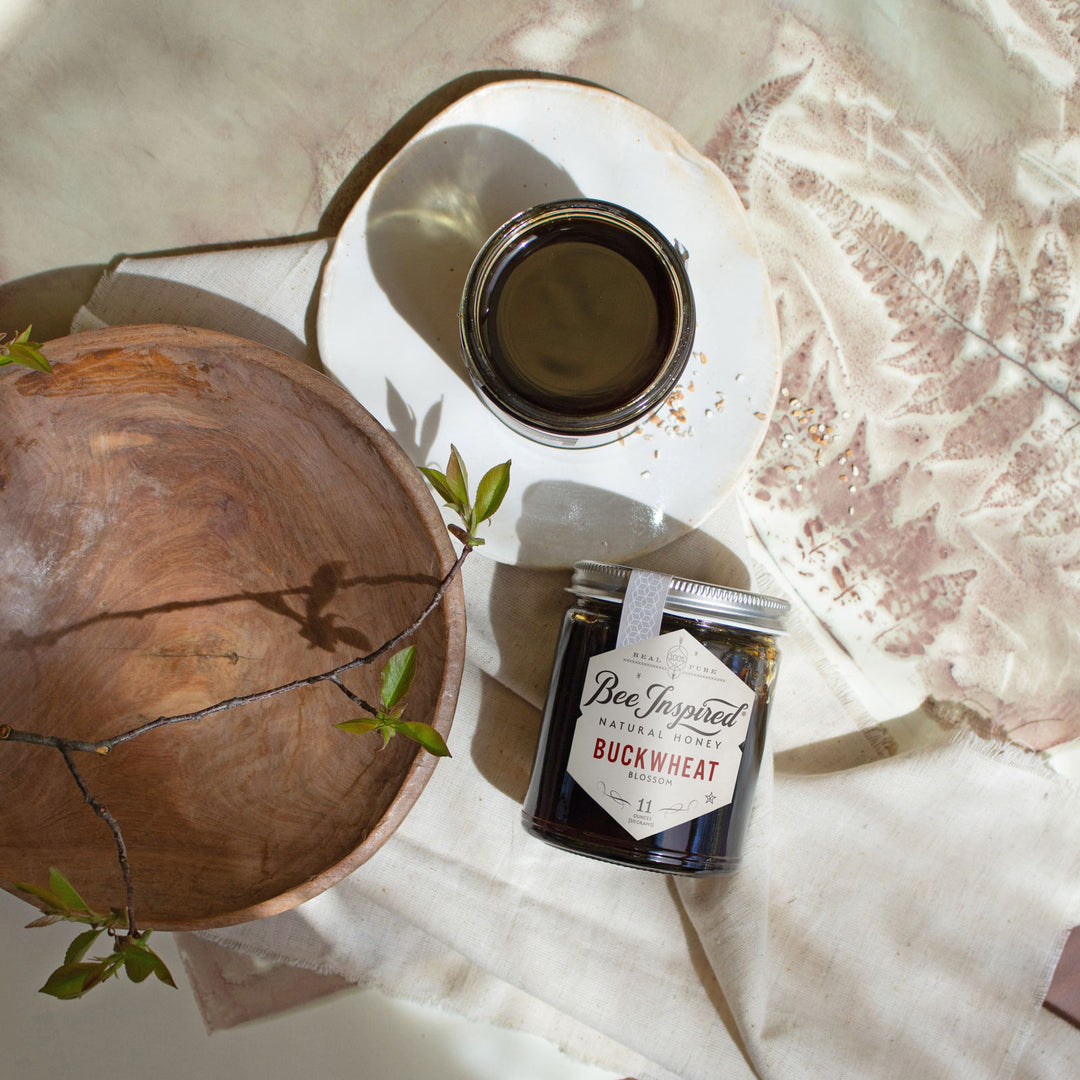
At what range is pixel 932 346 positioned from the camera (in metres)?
0.80

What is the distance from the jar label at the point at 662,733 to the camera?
633 mm

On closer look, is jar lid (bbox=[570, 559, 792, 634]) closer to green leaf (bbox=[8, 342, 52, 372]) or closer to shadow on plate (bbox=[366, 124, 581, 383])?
shadow on plate (bbox=[366, 124, 581, 383])

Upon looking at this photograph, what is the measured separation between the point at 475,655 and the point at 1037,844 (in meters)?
0.53

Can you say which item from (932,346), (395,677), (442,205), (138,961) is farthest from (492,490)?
(932,346)

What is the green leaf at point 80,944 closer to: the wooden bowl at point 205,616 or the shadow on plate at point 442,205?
the wooden bowl at point 205,616

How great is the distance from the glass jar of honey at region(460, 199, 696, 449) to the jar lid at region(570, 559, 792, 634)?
0.35 ft

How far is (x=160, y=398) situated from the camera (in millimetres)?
636

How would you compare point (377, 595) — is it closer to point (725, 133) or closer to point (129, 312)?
point (129, 312)

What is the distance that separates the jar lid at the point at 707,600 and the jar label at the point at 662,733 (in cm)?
2

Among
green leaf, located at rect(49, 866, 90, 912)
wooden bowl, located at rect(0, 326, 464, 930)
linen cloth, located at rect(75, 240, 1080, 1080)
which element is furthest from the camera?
linen cloth, located at rect(75, 240, 1080, 1080)

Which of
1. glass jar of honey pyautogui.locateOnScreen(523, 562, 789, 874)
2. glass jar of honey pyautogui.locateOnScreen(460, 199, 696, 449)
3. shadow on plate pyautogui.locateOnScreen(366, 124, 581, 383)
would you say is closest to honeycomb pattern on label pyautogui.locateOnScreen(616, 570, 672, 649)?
glass jar of honey pyautogui.locateOnScreen(523, 562, 789, 874)

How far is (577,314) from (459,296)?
0.10m

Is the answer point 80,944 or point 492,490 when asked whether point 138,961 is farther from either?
point 492,490

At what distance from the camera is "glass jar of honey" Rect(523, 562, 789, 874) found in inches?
25.0
